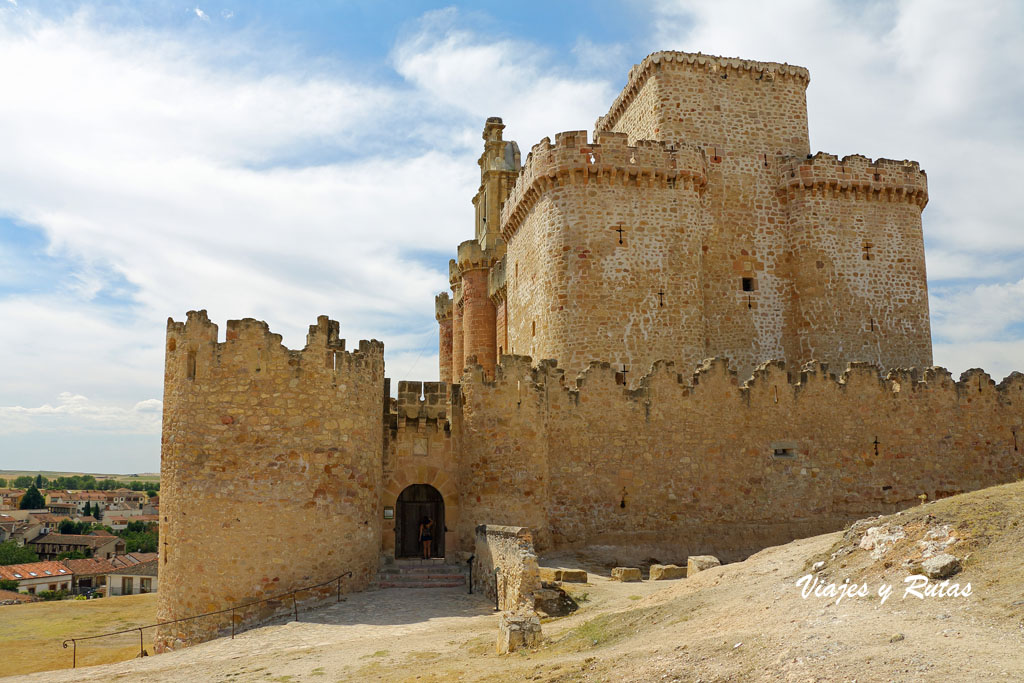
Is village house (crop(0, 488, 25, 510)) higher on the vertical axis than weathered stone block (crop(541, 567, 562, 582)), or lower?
lower

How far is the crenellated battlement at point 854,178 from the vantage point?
2198 cm

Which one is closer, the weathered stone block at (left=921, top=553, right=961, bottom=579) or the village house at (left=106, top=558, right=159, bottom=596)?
the weathered stone block at (left=921, top=553, right=961, bottom=579)

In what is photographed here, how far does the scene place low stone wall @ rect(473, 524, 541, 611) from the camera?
11.4 meters

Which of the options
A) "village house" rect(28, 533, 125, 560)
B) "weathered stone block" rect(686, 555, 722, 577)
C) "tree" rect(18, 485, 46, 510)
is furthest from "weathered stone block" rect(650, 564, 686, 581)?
"tree" rect(18, 485, 46, 510)

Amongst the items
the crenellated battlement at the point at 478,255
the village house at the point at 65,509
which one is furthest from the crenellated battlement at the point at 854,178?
the village house at the point at 65,509

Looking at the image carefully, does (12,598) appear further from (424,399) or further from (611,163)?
(611,163)

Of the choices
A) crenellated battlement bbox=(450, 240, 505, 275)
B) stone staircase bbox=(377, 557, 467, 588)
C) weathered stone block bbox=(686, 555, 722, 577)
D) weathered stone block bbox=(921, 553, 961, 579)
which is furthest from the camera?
crenellated battlement bbox=(450, 240, 505, 275)

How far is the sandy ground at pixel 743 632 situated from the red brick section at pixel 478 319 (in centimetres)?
1509

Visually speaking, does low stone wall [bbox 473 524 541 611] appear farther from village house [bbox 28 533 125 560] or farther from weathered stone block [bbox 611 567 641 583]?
village house [bbox 28 533 125 560]

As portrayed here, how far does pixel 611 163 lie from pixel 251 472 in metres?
11.6

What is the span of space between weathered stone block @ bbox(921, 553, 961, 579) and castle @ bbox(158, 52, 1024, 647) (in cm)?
862

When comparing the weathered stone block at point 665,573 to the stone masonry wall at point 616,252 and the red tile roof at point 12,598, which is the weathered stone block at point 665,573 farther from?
the red tile roof at point 12,598

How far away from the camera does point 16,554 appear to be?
2623 inches

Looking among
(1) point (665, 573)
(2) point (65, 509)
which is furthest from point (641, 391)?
(2) point (65, 509)
